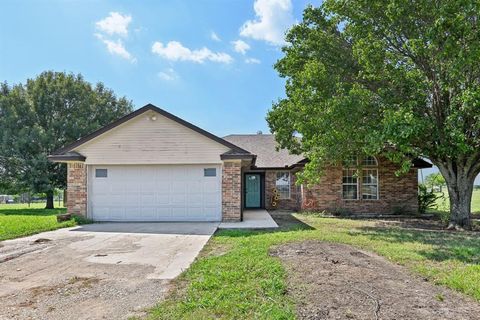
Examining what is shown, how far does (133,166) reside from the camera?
13125mm

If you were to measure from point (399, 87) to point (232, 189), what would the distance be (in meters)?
6.41

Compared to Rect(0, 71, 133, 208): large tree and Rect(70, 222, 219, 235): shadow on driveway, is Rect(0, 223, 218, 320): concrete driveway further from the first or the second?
Rect(0, 71, 133, 208): large tree

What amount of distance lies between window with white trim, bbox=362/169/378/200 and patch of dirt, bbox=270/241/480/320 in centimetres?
1134

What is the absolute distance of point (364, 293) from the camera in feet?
14.4

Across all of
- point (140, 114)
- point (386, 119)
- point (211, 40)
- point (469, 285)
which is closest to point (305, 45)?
point (211, 40)

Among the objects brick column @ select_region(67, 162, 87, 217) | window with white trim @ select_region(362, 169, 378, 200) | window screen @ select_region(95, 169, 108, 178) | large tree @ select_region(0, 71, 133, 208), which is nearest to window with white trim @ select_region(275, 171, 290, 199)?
window with white trim @ select_region(362, 169, 378, 200)

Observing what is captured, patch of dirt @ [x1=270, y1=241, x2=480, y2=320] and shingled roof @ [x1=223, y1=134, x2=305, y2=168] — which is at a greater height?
shingled roof @ [x1=223, y1=134, x2=305, y2=168]

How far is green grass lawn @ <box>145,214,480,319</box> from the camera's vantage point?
401 cm

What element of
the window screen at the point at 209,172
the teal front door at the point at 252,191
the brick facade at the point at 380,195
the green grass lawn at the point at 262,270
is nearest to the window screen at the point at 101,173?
the window screen at the point at 209,172

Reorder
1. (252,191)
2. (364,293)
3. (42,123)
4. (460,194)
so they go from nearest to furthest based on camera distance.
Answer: (364,293) → (460,194) → (252,191) → (42,123)

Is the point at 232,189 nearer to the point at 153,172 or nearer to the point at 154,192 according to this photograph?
the point at 154,192

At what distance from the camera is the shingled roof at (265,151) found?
732 inches

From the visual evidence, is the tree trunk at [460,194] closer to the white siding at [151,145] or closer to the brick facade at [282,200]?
the brick facade at [282,200]

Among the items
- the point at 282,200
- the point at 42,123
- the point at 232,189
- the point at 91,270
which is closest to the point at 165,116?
the point at 232,189
